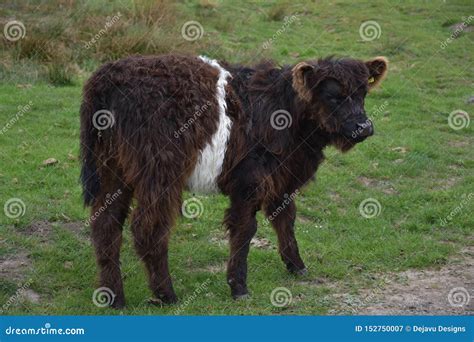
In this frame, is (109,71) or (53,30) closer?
(109,71)

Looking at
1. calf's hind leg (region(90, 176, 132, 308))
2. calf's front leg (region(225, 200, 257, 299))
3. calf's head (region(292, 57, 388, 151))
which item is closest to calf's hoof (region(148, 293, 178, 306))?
calf's hind leg (region(90, 176, 132, 308))

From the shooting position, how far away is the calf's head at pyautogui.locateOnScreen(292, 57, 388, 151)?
737 cm

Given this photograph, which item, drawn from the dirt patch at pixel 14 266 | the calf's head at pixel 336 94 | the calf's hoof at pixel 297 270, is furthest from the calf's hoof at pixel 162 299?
the calf's head at pixel 336 94

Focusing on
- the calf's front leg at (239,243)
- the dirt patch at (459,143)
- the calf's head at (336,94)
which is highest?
the calf's head at (336,94)

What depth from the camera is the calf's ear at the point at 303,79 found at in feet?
24.3

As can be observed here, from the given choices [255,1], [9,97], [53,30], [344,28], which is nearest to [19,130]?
[9,97]

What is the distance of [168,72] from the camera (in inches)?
282

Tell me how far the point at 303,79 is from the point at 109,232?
7.96 ft

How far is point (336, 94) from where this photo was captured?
7445mm

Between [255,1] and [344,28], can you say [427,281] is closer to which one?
[344,28]

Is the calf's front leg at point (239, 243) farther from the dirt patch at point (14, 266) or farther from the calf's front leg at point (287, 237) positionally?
the dirt patch at point (14, 266)

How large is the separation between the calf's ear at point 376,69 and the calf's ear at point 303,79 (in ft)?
2.52

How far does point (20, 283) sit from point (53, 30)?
8844 millimetres

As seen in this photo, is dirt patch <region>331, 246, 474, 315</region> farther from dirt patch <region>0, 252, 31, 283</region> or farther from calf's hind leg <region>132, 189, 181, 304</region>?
dirt patch <region>0, 252, 31, 283</region>
